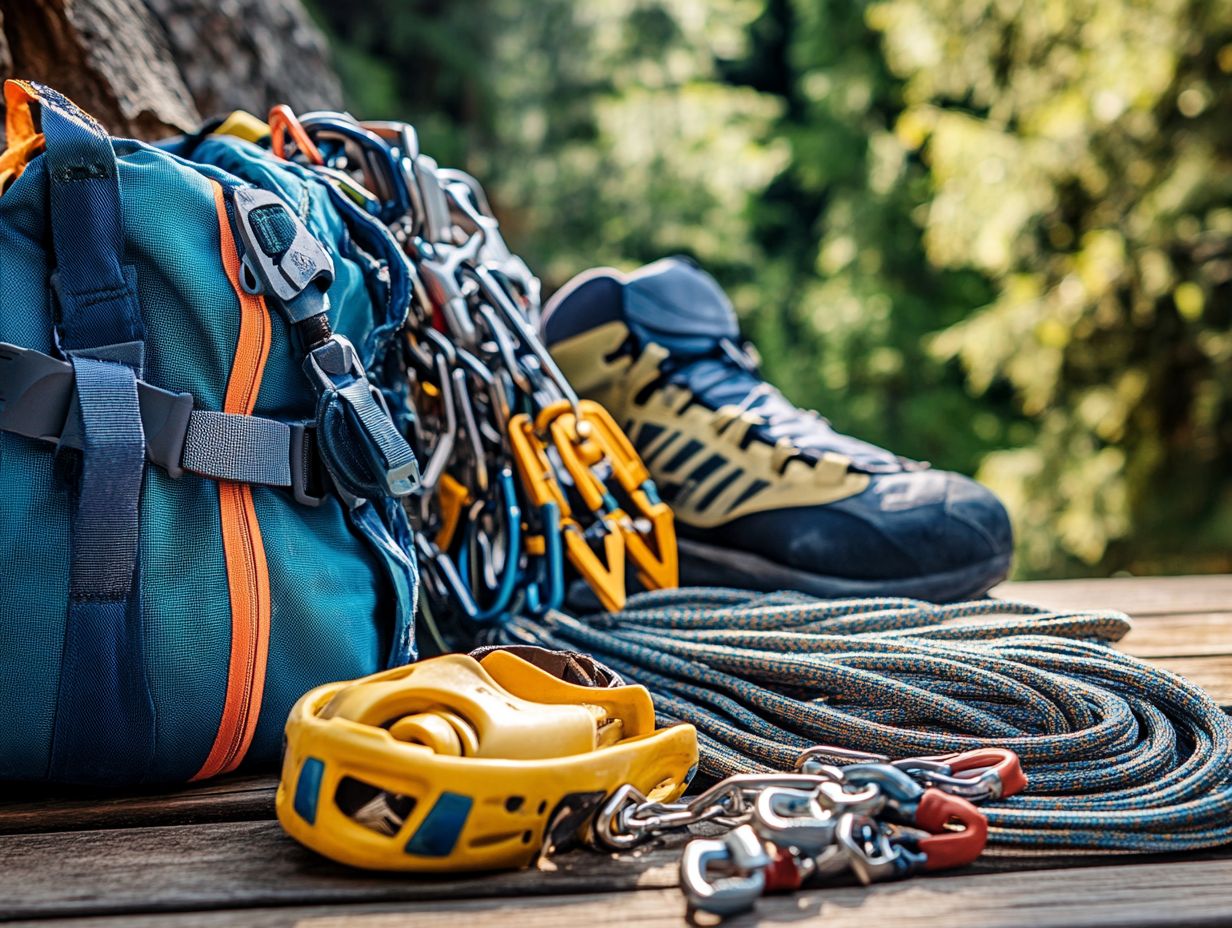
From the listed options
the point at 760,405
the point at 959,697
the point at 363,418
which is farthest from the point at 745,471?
the point at 363,418

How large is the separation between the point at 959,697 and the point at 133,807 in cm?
65

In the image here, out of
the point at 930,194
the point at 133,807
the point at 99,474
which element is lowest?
the point at 133,807

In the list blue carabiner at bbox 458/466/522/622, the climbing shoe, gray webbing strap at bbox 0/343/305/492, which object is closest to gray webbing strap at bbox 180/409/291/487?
gray webbing strap at bbox 0/343/305/492

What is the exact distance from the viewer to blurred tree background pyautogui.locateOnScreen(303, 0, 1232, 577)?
3.79m

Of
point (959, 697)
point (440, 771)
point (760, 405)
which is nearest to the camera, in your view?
point (440, 771)

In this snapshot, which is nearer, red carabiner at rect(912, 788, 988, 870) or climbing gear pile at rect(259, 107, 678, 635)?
red carabiner at rect(912, 788, 988, 870)

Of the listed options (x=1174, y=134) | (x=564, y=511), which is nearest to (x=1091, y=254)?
(x=1174, y=134)

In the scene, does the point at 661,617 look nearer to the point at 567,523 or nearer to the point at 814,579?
the point at 567,523

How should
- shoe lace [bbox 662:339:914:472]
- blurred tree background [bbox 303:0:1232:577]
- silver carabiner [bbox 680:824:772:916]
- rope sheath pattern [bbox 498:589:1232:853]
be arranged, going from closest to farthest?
1. silver carabiner [bbox 680:824:772:916]
2. rope sheath pattern [bbox 498:589:1232:853]
3. shoe lace [bbox 662:339:914:472]
4. blurred tree background [bbox 303:0:1232:577]

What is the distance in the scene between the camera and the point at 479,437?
1.17 metres

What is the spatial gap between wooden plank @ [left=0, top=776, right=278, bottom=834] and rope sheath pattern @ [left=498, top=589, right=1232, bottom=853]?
33 centimetres

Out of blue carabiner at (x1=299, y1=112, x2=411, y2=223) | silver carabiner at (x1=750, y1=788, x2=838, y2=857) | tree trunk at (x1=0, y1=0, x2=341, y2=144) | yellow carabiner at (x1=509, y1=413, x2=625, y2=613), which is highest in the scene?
tree trunk at (x1=0, y1=0, x2=341, y2=144)

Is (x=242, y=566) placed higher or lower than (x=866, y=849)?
higher

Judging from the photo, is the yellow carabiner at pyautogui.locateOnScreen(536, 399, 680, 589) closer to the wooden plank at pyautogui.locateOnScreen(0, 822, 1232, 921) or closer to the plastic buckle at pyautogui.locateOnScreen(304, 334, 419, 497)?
the plastic buckle at pyautogui.locateOnScreen(304, 334, 419, 497)
